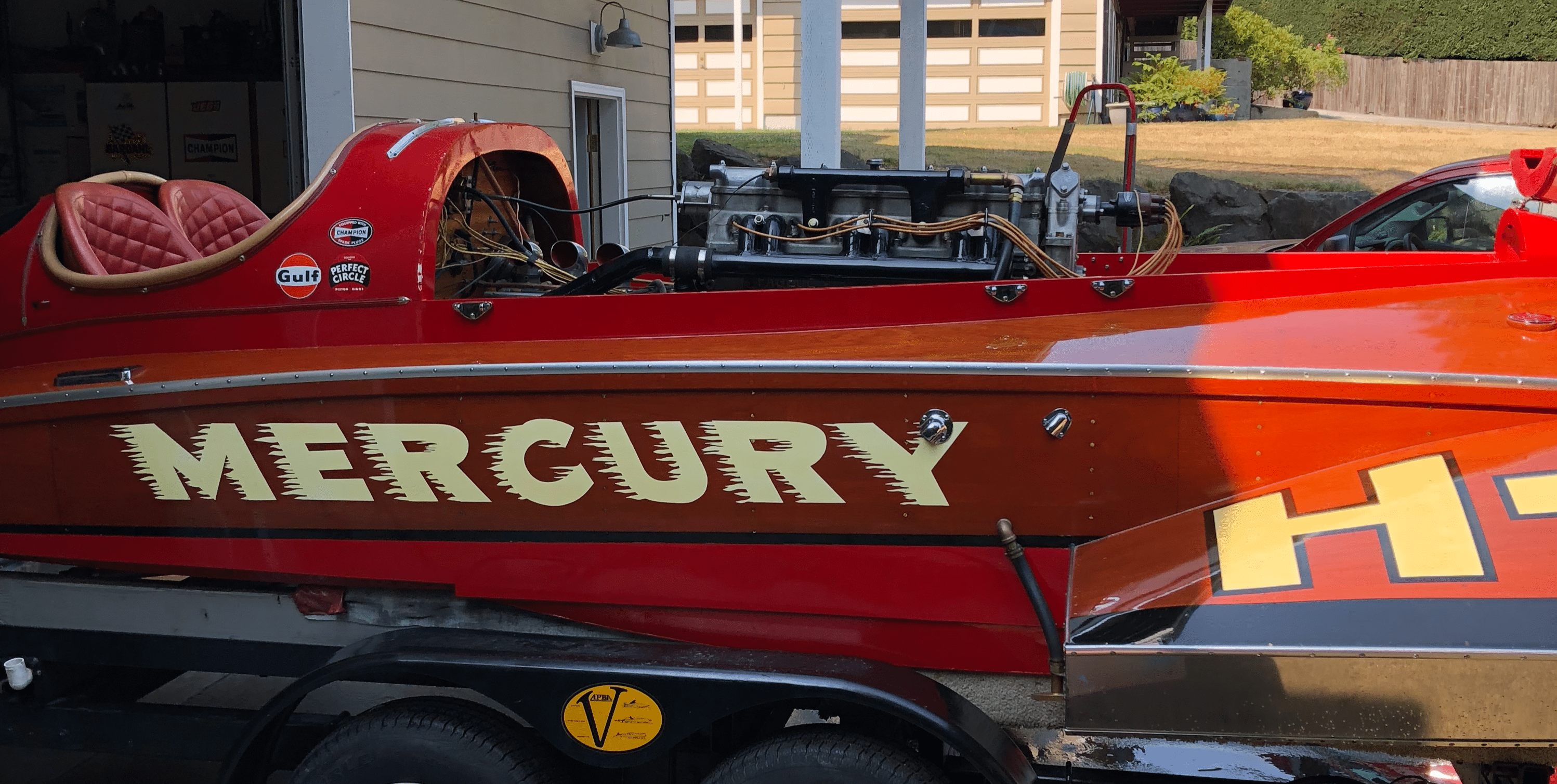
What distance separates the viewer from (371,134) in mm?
3062

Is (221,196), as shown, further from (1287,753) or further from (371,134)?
(1287,753)

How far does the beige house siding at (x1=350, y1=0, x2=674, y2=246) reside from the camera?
6559 mm

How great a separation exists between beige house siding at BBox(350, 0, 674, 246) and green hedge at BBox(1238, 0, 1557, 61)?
20129 millimetres

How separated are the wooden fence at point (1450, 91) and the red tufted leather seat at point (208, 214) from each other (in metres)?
24.0

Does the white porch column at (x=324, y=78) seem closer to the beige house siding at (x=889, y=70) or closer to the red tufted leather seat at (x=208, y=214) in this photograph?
the red tufted leather seat at (x=208, y=214)

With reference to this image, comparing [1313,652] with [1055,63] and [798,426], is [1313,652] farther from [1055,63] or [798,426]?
[1055,63]

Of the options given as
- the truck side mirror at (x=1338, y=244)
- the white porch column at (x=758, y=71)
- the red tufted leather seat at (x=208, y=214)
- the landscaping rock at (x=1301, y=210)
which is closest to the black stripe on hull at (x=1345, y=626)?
the red tufted leather seat at (x=208, y=214)

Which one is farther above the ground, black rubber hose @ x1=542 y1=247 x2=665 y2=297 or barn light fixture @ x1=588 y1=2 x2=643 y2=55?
barn light fixture @ x1=588 y1=2 x2=643 y2=55

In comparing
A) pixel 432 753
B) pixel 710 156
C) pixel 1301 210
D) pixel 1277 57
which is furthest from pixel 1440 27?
pixel 432 753

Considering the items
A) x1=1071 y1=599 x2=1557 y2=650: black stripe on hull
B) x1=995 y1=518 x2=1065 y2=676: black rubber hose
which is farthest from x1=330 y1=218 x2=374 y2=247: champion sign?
x1=1071 y1=599 x2=1557 y2=650: black stripe on hull

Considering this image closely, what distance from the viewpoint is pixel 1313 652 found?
73.2 inches

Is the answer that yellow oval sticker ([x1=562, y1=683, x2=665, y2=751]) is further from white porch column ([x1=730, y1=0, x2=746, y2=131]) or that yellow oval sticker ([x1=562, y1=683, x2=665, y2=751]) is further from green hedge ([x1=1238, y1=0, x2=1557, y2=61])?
green hedge ([x1=1238, y1=0, x2=1557, y2=61])

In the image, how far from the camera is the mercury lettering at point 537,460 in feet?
7.74

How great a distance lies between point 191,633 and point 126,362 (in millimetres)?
713
